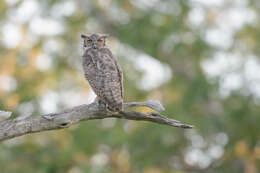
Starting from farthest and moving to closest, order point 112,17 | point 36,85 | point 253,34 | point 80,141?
point 112,17 < point 253,34 < point 36,85 < point 80,141

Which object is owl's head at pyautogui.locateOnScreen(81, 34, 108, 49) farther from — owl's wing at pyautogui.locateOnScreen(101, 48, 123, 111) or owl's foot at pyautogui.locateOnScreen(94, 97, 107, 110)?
owl's foot at pyautogui.locateOnScreen(94, 97, 107, 110)

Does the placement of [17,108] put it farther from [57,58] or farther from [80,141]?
[57,58]

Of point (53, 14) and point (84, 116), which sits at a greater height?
point (53, 14)

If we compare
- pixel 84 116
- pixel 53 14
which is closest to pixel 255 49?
pixel 53 14

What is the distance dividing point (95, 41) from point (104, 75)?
114cm

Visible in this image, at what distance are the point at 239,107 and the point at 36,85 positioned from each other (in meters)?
5.04

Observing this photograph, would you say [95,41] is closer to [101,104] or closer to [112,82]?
[112,82]

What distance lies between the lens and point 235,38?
21.5 metres

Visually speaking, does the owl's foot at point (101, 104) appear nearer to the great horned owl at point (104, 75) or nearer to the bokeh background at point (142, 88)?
the great horned owl at point (104, 75)

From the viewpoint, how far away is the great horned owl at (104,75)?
25.7 ft

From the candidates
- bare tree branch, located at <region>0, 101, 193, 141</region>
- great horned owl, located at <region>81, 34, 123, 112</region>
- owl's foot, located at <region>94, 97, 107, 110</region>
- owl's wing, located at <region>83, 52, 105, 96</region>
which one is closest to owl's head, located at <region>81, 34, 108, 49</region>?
great horned owl, located at <region>81, 34, 123, 112</region>

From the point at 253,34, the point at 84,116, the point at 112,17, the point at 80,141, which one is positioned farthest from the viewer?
the point at 112,17

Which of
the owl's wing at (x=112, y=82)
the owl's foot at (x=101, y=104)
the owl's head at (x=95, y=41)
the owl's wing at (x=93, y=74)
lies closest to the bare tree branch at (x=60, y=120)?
the owl's foot at (x=101, y=104)

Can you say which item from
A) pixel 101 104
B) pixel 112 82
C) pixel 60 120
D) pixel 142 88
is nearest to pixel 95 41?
pixel 112 82
